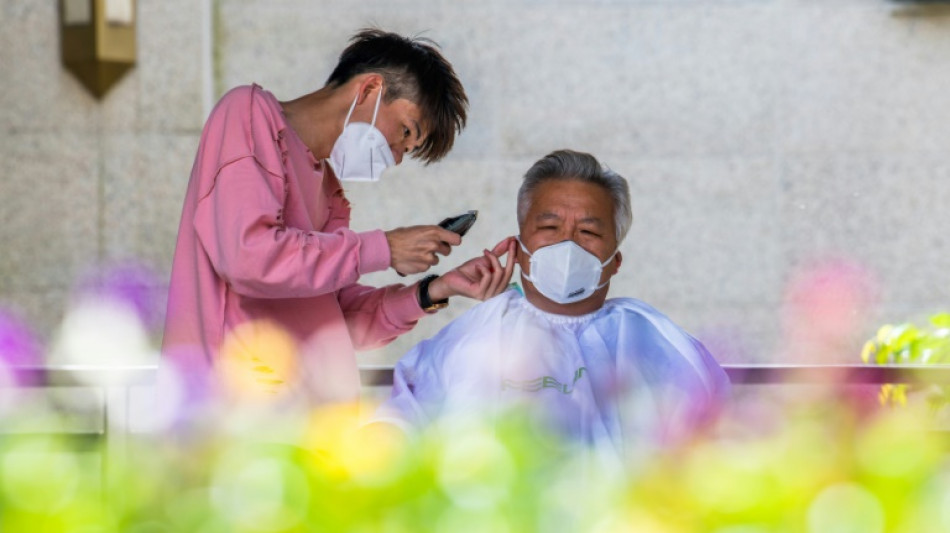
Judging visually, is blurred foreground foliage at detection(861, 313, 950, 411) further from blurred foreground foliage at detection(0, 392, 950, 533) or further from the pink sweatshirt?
blurred foreground foliage at detection(0, 392, 950, 533)

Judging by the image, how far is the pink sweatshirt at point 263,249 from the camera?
2271 millimetres

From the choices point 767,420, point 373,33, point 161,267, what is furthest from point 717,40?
point 767,420

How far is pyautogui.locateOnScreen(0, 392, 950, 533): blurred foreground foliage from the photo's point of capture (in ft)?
2.13

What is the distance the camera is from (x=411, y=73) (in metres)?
2.57

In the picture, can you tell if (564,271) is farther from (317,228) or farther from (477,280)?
(317,228)

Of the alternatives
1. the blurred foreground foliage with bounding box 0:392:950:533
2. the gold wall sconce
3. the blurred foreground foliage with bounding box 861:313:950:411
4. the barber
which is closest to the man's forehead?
the barber

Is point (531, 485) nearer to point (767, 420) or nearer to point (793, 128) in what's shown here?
point (767, 420)

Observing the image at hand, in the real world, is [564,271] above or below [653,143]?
below

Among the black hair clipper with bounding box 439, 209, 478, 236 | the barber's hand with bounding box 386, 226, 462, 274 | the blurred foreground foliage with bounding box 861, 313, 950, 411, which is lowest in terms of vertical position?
the blurred foreground foliage with bounding box 861, 313, 950, 411

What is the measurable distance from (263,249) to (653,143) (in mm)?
3048

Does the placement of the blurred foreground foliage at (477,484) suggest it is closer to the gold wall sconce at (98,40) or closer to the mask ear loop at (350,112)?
the mask ear loop at (350,112)

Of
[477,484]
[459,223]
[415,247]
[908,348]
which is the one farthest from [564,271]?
[477,484]

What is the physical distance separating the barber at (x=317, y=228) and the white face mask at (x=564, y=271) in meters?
0.08

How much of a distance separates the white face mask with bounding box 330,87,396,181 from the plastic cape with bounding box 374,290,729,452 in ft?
1.39
